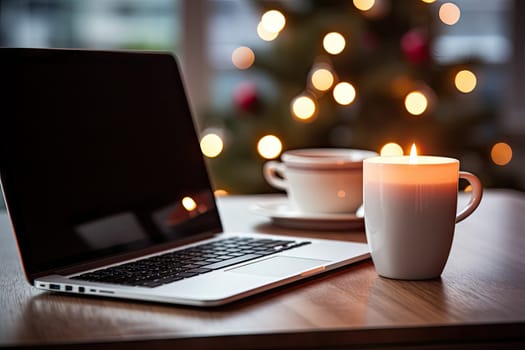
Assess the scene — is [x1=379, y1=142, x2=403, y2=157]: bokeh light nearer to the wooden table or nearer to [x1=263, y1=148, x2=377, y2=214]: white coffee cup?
[x1=263, y1=148, x2=377, y2=214]: white coffee cup

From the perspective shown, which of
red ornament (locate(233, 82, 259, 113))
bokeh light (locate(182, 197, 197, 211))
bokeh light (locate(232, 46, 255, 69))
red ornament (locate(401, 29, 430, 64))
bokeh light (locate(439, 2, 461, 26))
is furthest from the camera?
bokeh light (locate(439, 2, 461, 26))

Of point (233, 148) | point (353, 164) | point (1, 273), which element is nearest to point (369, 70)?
point (233, 148)

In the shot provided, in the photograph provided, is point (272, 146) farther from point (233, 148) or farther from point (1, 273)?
point (1, 273)

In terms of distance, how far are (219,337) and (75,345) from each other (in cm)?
11

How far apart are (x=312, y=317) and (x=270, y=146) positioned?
2022 mm

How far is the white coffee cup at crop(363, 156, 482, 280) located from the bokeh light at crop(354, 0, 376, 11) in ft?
6.35

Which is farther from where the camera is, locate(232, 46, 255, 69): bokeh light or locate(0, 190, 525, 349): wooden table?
locate(232, 46, 255, 69): bokeh light

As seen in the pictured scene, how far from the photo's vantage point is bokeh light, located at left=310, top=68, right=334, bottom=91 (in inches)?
106

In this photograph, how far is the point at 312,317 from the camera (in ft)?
2.28

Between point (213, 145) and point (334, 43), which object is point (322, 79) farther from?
point (213, 145)

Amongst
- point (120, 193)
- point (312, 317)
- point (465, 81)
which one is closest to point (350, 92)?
point (465, 81)

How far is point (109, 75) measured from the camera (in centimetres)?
102

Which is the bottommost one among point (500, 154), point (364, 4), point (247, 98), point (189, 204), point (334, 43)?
point (500, 154)

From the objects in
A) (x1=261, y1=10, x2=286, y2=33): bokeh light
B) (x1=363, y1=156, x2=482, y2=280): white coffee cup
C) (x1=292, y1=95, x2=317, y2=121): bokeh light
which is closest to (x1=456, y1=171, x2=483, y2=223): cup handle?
(x1=363, y1=156, x2=482, y2=280): white coffee cup
